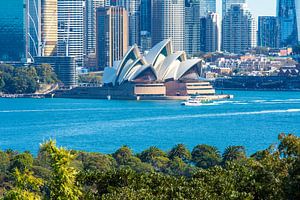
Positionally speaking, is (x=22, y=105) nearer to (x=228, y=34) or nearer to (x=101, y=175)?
(x=101, y=175)

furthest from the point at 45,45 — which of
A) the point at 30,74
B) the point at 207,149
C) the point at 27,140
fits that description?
the point at 207,149

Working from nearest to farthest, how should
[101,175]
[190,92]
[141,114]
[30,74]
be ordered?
[101,175] < [141,114] < [190,92] < [30,74]

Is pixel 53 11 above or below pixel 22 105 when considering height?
above

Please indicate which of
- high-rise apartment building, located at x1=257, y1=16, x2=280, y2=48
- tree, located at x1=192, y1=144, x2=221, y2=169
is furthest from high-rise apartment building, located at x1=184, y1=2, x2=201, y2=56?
tree, located at x1=192, y1=144, x2=221, y2=169

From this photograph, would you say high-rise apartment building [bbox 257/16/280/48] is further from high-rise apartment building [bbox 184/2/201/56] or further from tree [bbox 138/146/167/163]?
tree [bbox 138/146/167/163]

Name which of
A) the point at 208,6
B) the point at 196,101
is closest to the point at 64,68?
the point at 196,101

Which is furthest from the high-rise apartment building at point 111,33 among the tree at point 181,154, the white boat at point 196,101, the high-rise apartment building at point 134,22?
the tree at point 181,154
